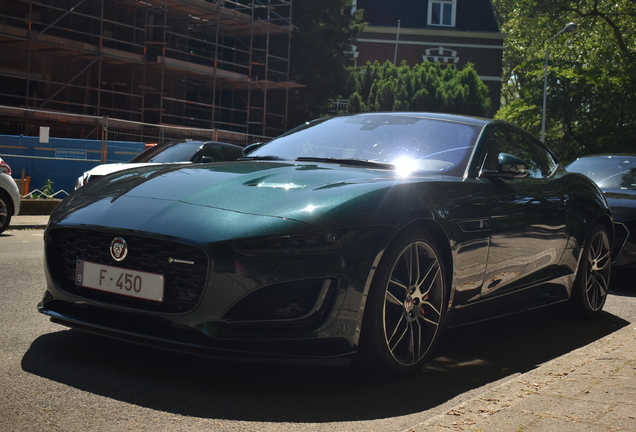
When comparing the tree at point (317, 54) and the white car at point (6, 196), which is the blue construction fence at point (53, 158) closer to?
the white car at point (6, 196)

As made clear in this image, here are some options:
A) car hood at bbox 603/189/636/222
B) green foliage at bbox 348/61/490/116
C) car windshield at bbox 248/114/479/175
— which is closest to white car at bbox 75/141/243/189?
car hood at bbox 603/189/636/222

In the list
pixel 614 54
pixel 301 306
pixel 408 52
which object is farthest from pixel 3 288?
pixel 408 52

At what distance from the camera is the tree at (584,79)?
27.8 meters

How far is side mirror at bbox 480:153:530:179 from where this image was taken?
484 centimetres

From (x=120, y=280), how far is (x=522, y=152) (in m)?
3.10

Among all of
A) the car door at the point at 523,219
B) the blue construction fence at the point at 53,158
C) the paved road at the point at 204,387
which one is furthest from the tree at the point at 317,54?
the paved road at the point at 204,387

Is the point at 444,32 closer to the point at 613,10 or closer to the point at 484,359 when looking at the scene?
the point at 613,10

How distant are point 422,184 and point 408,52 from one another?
46.8 meters

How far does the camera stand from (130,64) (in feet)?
92.8

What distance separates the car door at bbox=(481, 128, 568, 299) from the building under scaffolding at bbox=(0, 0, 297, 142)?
15825 mm

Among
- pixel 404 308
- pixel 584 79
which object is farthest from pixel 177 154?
pixel 584 79

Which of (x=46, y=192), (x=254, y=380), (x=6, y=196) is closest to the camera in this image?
(x=254, y=380)

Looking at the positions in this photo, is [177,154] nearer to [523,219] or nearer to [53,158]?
[53,158]

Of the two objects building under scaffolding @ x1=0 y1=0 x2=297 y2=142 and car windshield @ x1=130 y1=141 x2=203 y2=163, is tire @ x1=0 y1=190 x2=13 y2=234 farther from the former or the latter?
building under scaffolding @ x1=0 y1=0 x2=297 y2=142
